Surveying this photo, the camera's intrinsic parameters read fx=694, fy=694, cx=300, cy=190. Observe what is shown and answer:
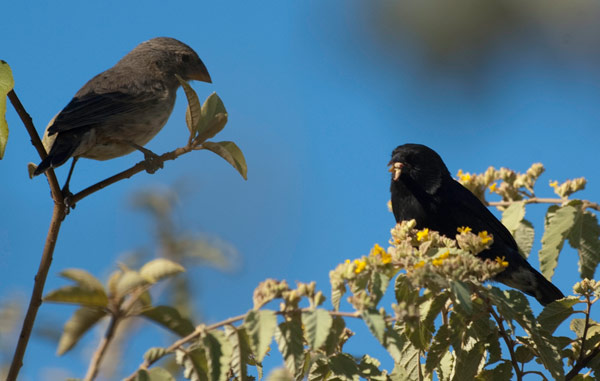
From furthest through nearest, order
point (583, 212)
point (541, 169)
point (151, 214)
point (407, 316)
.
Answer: point (541, 169), point (151, 214), point (583, 212), point (407, 316)

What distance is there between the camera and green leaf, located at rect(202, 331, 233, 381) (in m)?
1.73

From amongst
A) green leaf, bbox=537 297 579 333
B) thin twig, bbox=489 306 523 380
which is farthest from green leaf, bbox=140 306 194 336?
green leaf, bbox=537 297 579 333

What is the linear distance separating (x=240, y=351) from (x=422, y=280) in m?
0.56

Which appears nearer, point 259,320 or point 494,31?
point 259,320

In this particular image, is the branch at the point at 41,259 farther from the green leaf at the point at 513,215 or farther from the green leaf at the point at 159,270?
the green leaf at the point at 513,215

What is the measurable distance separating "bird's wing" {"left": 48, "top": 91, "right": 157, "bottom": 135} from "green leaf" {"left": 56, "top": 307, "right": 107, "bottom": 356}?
6.09 feet

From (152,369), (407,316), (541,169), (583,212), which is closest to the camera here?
(152,369)

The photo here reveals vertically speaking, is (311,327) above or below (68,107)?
below

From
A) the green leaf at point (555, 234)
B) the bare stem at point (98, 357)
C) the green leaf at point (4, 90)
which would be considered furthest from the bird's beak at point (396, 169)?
the bare stem at point (98, 357)

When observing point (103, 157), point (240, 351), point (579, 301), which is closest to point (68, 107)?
point (103, 157)

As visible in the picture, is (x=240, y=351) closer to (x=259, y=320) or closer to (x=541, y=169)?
(x=259, y=320)

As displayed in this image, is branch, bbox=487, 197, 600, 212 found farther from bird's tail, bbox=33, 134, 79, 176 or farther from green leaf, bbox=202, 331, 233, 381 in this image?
bird's tail, bbox=33, 134, 79, 176

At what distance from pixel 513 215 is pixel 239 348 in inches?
65.7

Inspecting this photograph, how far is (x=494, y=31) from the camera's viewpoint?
3.46 metres
